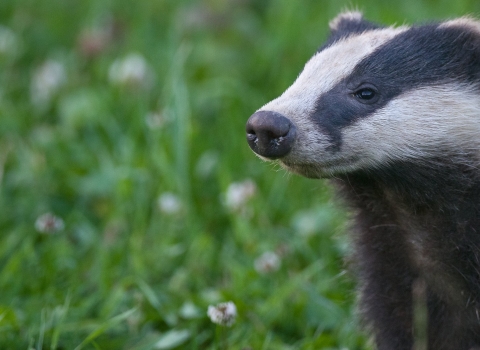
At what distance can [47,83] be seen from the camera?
6355 mm

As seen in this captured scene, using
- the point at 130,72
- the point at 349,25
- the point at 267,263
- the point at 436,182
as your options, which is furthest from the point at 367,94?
the point at 130,72

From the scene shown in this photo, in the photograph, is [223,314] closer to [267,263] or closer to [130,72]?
[267,263]

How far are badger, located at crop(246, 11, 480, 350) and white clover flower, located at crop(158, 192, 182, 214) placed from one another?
159cm

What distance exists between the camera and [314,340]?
3.91 m

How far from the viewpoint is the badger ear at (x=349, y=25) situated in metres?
3.93

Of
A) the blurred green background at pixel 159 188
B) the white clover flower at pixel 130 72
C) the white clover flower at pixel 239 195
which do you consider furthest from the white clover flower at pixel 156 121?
the white clover flower at pixel 130 72

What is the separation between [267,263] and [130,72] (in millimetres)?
2361

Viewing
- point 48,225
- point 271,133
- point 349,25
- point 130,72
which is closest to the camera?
point 271,133

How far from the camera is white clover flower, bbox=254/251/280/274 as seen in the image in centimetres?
444

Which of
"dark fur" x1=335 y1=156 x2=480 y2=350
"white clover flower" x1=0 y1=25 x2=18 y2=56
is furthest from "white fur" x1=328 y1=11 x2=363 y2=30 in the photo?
"white clover flower" x1=0 y1=25 x2=18 y2=56

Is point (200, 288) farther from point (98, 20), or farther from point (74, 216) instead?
point (98, 20)

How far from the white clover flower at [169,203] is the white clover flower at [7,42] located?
2.40 meters

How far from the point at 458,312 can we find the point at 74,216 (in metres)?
2.50

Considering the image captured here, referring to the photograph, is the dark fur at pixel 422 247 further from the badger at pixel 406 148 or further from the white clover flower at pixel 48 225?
the white clover flower at pixel 48 225
